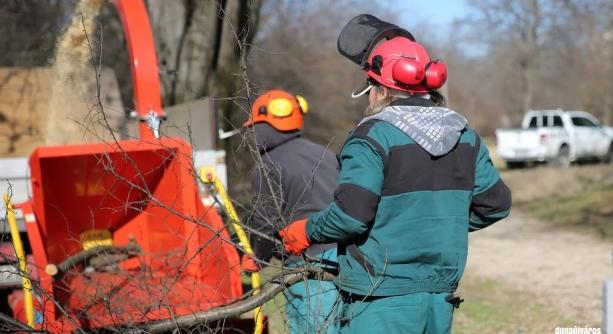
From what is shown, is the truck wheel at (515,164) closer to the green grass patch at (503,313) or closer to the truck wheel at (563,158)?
the truck wheel at (563,158)

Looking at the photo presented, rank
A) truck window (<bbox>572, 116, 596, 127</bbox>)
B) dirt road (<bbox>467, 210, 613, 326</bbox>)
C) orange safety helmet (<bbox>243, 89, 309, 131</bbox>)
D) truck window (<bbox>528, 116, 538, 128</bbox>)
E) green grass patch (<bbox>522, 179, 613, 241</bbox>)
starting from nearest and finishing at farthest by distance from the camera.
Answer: orange safety helmet (<bbox>243, 89, 309, 131</bbox>)
dirt road (<bbox>467, 210, 613, 326</bbox>)
green grass patch (<bbox>522, 179, 613, 241</bbox>)
truck window (<bbox>572, 116, 596, 127</bbox>)
truck window (<bbox>528, 116, 538, 128</bbox>)

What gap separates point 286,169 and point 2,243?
1.65 m

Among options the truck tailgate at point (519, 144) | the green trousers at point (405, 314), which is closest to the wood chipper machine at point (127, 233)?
the green trousers at point (405, 314)

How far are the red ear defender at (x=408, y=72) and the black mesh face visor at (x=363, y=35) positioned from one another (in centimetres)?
24

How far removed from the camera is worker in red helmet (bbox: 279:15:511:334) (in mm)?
2863

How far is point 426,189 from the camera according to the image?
2.90m

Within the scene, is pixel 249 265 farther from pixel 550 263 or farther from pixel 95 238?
pixel 550 263

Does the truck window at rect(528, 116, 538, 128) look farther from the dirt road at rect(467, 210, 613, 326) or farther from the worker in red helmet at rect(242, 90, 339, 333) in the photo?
the worker in red helmet at rect(242, 90, 339, 333)

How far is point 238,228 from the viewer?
4035 millimetres

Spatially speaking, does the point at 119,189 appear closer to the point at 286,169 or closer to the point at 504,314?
the point at 286,169

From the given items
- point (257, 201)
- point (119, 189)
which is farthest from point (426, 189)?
point (119, 189)

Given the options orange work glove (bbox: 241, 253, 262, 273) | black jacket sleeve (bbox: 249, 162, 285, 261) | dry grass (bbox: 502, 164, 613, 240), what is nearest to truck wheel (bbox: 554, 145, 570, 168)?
dry grass (bbox: 502, 164, 613, 240)

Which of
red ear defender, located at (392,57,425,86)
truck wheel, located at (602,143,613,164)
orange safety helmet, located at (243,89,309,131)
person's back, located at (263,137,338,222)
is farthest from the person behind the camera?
truck wheel, located at (602,143,613,164)

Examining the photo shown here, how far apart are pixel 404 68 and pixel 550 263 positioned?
337 inches
